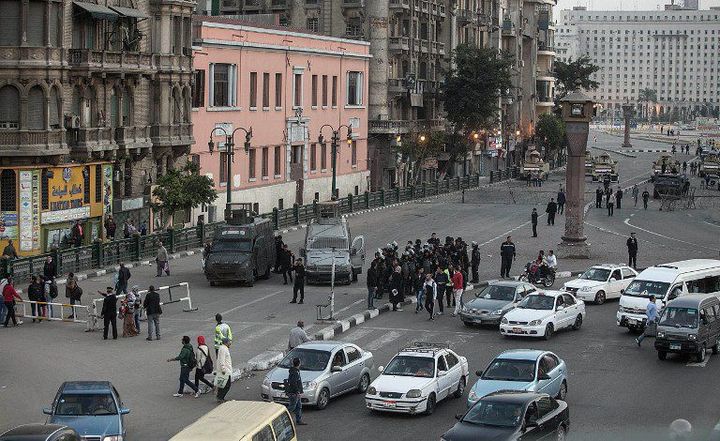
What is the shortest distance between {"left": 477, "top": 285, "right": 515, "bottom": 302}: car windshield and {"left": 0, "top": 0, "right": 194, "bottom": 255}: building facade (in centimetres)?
2003

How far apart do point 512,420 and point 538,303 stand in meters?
14.9

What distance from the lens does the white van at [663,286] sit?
39.6 meters

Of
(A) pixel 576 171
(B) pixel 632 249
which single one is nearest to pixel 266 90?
(A) pixel 576 171

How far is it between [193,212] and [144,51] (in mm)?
8737

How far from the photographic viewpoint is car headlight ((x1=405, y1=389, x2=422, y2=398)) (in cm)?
2853

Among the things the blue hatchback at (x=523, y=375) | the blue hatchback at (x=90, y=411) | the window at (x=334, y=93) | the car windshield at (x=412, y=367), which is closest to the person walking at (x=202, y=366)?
the car windshield at (x=412, y=367)

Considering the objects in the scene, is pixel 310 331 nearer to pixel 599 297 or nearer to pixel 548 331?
pixel 548 331

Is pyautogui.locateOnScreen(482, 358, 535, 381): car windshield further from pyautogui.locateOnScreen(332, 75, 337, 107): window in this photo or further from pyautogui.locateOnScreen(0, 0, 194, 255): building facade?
pyautogui.locateOnScreen(332, 75, 337, 107): window

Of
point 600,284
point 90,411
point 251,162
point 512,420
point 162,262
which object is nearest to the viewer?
point 512,420

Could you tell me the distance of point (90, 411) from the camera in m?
25.4

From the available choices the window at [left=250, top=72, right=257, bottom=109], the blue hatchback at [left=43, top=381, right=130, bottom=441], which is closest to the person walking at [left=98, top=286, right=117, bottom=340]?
the blue hatchback at [left=43, top=381, right=130, bottom=441]

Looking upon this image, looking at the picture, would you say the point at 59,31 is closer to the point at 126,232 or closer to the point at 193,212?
the point at 126,232

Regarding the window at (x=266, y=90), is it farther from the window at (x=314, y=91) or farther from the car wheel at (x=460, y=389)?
the car wheel at (x=460, y=389)

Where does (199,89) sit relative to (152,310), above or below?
above
